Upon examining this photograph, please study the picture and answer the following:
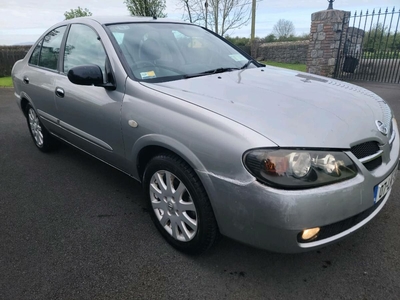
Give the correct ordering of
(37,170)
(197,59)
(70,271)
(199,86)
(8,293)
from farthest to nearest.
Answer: (37,170) < (197,59) < (199,86) < (70,271) < (8,293)

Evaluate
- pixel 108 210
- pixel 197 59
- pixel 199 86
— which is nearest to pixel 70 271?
pixel 108 210

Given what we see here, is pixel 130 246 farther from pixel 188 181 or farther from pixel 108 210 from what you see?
pixel 188 181

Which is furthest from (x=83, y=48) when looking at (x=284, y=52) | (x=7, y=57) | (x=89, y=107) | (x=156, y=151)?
(x=284, y=52)

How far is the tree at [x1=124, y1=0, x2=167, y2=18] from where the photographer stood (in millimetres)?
12062

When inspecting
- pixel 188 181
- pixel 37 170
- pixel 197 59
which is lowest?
pixel 37 170

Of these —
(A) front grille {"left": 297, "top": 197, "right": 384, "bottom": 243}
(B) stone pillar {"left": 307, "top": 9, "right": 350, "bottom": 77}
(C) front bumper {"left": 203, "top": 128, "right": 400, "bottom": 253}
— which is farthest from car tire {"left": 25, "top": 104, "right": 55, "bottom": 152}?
(B) stone pillar {"left": 307, "top": 9, "right": 350, "bottom": 77}

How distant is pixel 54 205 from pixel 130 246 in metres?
1.05

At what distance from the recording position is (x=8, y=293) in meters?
1.89

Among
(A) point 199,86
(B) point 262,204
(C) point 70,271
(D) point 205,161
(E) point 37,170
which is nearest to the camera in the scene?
(B) point 262,204

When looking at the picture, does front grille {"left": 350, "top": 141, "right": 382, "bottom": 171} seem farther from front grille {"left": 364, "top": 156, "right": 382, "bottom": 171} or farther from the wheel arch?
the wheel arch

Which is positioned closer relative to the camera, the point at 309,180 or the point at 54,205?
the point at 309,180

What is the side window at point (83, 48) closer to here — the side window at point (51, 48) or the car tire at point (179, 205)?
the side window at point (51, 48)

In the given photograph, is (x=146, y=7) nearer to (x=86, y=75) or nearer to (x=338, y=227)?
(x=86, y=75)

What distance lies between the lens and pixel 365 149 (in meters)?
1.83
